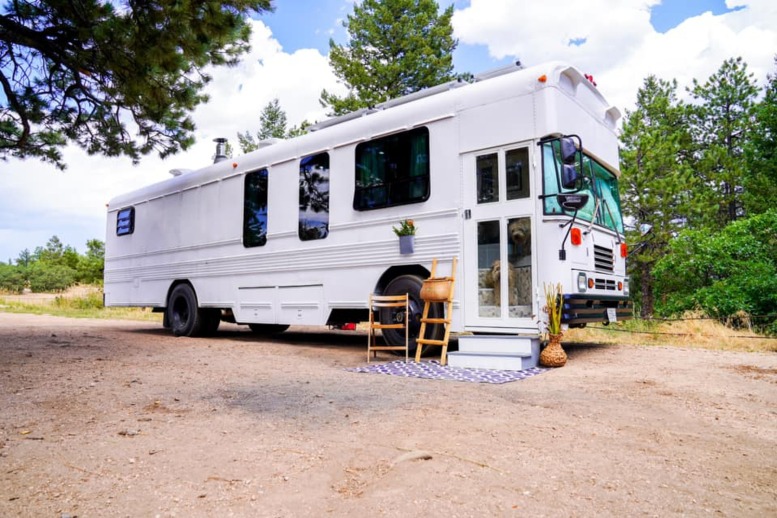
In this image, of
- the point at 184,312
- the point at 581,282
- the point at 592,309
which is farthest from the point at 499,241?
the point at 184,312

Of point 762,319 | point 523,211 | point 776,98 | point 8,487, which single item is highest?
point 776,98

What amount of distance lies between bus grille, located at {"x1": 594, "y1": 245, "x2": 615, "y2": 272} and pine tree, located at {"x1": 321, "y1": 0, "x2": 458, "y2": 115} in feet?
50.0

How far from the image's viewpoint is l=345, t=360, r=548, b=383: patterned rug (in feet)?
17.0

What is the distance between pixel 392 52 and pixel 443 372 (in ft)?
60.8

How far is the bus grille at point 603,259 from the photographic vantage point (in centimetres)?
652

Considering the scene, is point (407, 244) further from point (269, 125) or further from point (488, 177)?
point (269, 125)

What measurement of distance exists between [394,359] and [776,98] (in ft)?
74.5

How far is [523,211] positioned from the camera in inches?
235

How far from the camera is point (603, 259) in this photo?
264 inches

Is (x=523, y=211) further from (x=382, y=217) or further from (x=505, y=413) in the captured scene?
(x=505, y=413)

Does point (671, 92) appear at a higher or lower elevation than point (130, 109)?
higher

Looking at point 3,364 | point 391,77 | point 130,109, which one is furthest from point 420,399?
point 391,77

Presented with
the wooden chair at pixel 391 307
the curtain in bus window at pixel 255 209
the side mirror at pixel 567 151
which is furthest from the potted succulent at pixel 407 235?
the curtain in bus window at pixel 255 209

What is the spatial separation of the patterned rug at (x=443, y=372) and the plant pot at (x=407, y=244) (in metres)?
1.36
